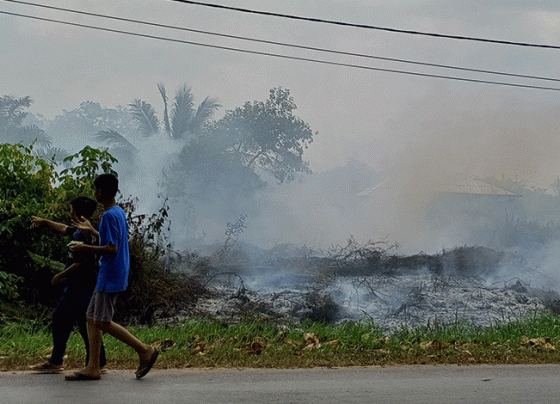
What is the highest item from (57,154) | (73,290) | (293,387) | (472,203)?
(57,154)

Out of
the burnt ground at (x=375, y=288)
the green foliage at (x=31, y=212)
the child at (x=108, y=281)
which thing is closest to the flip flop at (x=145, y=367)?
the child at (x=108, y=281)

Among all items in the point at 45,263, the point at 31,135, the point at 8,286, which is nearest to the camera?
the point at 8,286

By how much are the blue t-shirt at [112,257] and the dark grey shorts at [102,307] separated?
6 centimetres

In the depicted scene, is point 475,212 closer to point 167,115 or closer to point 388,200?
point 388,200

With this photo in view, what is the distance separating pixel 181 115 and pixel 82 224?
22099 millimetres

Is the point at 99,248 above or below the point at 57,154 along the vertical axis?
below

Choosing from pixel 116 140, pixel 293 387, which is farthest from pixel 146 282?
pixel 116 140

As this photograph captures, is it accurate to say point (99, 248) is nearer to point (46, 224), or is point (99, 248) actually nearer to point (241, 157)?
point (46, 224)

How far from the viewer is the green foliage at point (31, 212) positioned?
390 inches

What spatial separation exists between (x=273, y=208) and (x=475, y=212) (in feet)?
21.7

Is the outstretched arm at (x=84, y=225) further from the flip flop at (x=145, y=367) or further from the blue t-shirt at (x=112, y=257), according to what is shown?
the flip flop at (x=145, y=367)

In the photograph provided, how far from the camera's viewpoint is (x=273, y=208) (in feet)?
80.5

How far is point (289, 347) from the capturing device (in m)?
7.61

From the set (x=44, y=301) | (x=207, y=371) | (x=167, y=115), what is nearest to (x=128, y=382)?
(x=207, y=371)
